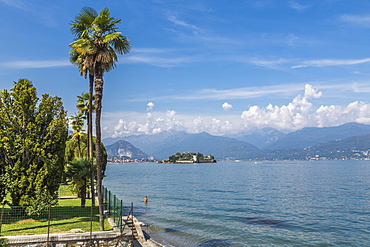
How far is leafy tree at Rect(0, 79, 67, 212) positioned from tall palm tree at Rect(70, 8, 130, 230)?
5455 millimetres

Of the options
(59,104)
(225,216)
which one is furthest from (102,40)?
(225,216)

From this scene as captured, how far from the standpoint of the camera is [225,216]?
3981cm

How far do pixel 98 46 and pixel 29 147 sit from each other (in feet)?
32.4

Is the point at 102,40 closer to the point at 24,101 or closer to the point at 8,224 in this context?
the point at 24,101

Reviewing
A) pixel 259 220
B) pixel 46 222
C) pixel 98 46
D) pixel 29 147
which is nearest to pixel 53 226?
pixel 46 222

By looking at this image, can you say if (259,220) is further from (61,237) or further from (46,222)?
(61,237)

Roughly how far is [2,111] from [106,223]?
12123 millimetres

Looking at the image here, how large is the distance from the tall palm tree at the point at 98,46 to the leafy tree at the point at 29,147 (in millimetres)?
5455

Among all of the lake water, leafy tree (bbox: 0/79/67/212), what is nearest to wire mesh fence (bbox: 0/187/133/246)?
leafy tree (bbox: 0/79/67/212)

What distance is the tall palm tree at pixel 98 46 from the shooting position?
2159cm

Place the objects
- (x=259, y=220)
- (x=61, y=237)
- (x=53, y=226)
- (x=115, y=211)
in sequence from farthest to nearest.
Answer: (x=259, y=220) → (x=115, y=211) → (x=53, y=226) → (x=61, y=237)

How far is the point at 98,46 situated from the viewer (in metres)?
22.0

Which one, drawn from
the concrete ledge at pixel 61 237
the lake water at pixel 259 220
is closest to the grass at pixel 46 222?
the concrete ledge at pixel 61 237

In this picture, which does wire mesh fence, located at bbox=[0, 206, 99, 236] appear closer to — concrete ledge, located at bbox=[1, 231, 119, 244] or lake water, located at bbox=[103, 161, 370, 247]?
concrete ledge, located at bbox=[1, 231, 119, 244]
